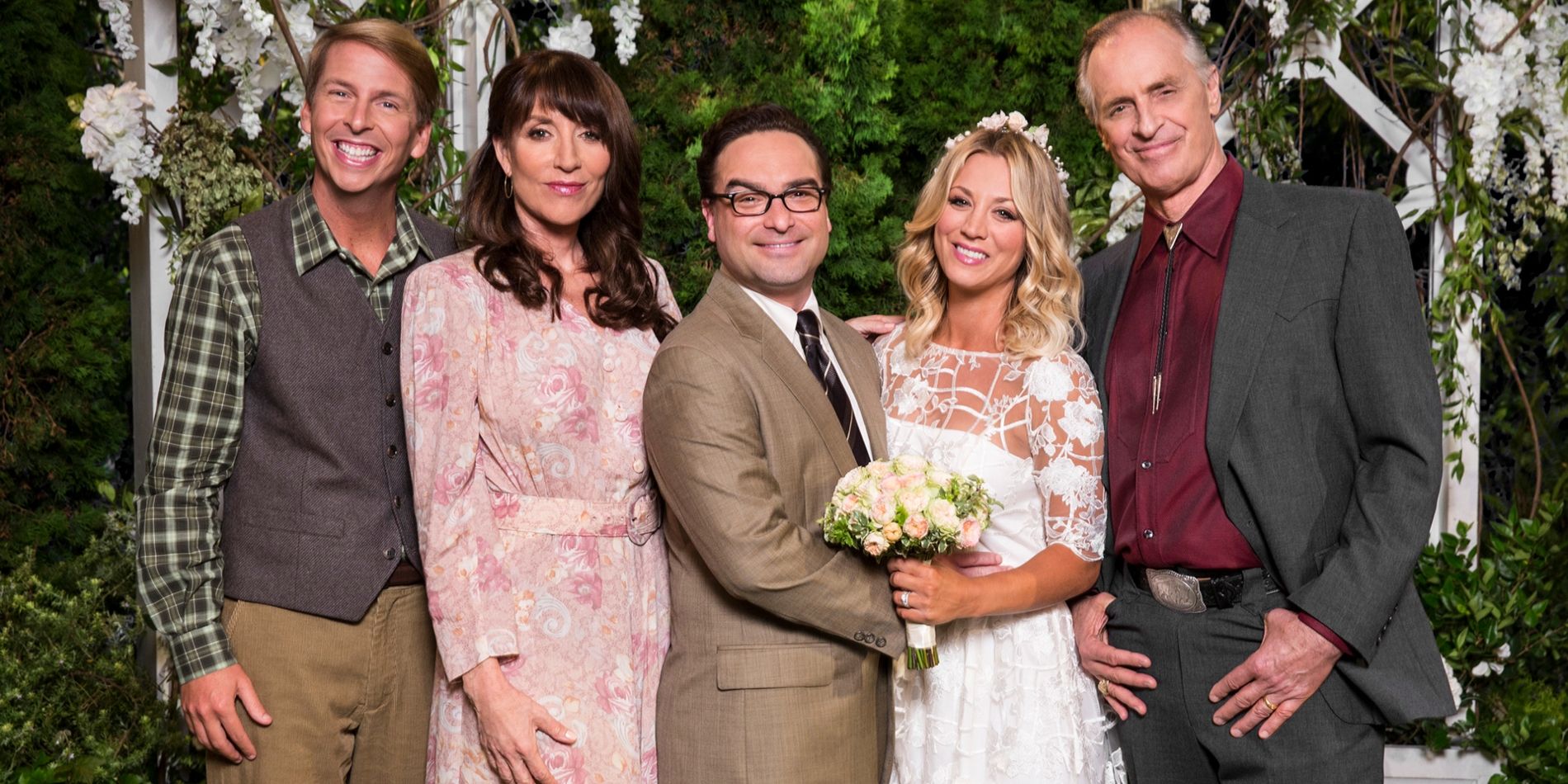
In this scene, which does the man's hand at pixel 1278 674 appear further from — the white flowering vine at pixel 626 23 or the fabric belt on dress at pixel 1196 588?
the white flowering vine at pixel 626 23

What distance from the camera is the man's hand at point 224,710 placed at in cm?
251

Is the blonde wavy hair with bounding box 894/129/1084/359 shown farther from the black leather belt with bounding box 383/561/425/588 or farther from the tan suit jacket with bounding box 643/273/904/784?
the black leather belt with bounding box 383/561/425/588

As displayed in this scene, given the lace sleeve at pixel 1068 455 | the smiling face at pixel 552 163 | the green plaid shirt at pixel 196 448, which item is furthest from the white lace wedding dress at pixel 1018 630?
the green plaid shirt at pixel 196 448

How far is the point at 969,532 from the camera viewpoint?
92.0 inches

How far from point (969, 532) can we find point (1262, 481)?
628 millimetres

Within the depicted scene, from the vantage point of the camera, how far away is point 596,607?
8.00ft

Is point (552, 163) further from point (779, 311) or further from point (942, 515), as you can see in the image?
point (942, 515)

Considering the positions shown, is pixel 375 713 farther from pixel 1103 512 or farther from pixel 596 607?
pixel 1103 512

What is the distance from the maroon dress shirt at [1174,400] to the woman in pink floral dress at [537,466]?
1.02 meters

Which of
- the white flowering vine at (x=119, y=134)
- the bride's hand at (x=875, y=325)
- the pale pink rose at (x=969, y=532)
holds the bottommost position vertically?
the pale pink rose at (x=969, y=532)

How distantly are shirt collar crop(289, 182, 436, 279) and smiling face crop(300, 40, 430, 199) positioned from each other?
5cm

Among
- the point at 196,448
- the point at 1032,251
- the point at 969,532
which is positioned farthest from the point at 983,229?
the point at 196,448

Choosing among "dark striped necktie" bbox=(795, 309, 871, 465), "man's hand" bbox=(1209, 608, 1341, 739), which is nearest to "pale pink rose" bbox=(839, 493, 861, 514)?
"dark striped necktie" bbox=(795, 309, 871, 465)

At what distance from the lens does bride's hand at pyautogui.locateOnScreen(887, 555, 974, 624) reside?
241 centimetres
